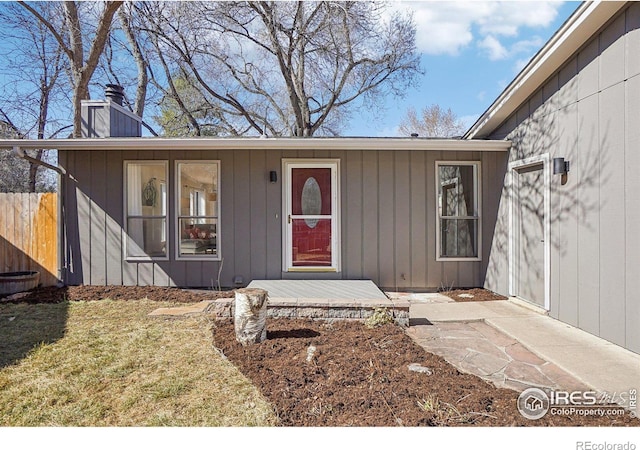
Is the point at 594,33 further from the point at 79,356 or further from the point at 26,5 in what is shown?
the point at 26,5

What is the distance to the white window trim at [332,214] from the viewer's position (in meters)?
6.03

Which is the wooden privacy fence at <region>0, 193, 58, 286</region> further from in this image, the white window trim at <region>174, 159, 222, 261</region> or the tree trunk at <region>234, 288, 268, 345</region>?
the tree trunk at <region>234, 288, 268, 345</region>

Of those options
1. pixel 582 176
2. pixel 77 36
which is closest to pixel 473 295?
pixel 582 176

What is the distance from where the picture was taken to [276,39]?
12578mm

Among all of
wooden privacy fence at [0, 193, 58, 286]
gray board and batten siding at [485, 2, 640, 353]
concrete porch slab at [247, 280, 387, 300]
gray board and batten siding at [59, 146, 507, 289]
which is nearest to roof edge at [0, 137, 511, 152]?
gray board and batten siding at [59, 146, 507, 289]

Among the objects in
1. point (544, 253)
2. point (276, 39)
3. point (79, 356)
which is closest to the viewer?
point (79, 356)

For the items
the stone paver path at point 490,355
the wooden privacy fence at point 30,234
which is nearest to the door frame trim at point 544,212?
the stone paver path at point 490,355

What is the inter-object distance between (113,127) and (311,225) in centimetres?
391

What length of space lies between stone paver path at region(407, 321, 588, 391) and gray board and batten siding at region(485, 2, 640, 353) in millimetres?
977

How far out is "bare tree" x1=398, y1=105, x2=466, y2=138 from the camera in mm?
18656

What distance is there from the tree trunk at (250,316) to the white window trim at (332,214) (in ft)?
8.26

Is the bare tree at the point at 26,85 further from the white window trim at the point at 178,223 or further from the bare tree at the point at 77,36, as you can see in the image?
the white window trim at the point at 178,223

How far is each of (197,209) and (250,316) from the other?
3219 millimetres
